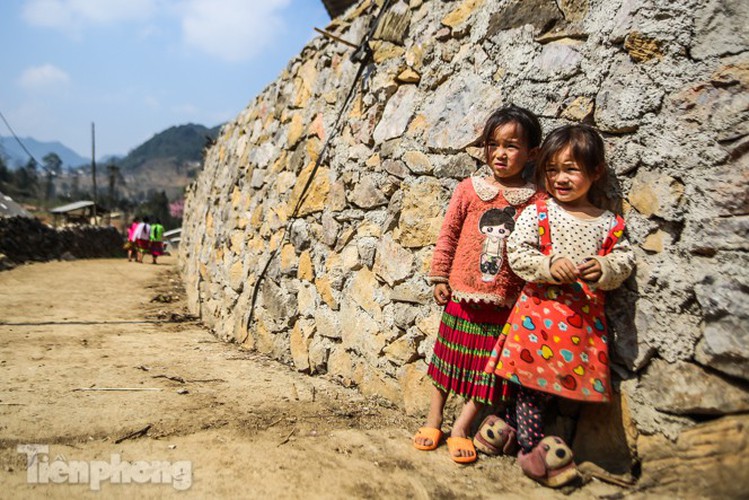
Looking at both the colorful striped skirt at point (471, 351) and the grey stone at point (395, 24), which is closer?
the colorful striped skirt at point (471, 351)

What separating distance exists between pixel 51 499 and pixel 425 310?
1686mm

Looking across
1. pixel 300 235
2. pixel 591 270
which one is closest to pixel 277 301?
pixel 300 235

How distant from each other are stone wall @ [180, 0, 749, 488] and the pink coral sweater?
302 mm

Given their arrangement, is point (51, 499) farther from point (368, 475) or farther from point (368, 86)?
point (368, 86)

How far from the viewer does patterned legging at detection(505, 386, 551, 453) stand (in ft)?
5.57

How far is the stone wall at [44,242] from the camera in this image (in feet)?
32.3

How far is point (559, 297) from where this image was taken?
165 centimetres

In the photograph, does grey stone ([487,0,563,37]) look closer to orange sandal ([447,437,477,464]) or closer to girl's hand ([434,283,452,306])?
girl's hand ([434,283,452,306])

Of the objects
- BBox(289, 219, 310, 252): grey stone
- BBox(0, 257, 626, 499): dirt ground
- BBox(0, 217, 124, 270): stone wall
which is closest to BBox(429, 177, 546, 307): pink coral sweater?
BBox(0, 257, 626, 499): dirt ground

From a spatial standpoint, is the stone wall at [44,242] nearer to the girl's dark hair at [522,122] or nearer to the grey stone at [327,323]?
→ the grey stone at [327,323]

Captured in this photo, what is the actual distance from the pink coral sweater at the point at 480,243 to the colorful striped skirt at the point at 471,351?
0.24 ft

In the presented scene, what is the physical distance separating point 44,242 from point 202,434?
40.3ft

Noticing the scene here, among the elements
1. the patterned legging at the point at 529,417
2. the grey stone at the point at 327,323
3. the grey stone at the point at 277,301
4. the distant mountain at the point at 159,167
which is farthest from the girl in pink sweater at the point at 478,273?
the distant mountain at the point at 159,167

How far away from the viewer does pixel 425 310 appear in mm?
2303
